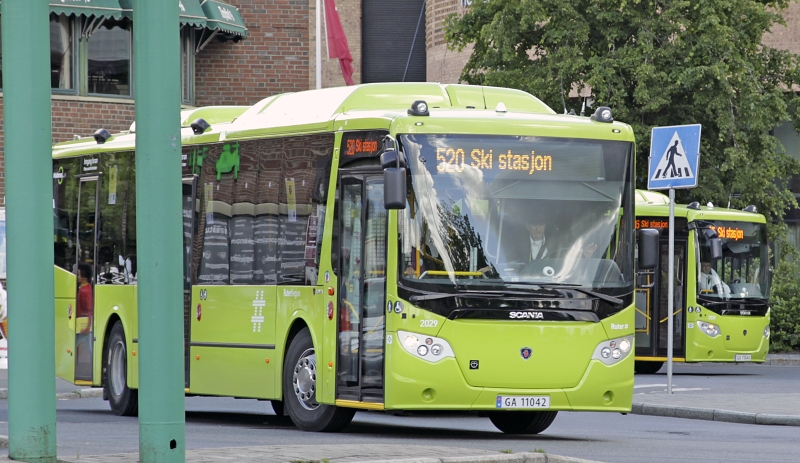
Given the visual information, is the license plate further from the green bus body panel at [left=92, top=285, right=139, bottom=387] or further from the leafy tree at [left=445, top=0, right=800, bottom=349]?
the leafy tree at [left=445, top=0, right=800, bottom=349]

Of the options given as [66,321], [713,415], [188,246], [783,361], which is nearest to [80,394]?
[66,321]

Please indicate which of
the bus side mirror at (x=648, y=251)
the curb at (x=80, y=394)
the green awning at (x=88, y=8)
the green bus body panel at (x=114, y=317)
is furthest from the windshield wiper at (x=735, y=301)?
the bus side mirror at (x=648, y=251)

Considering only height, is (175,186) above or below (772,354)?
above

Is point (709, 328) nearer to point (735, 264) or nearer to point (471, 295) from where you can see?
point (735, 264)

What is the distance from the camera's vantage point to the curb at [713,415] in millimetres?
15531

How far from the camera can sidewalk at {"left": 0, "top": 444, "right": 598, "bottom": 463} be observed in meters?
8.45

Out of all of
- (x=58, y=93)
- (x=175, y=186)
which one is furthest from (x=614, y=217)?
(x=58, y=93)

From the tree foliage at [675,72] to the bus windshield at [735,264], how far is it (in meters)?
3.38

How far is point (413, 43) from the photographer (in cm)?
4544

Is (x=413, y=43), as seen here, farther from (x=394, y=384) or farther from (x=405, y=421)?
(x=394, y=384)

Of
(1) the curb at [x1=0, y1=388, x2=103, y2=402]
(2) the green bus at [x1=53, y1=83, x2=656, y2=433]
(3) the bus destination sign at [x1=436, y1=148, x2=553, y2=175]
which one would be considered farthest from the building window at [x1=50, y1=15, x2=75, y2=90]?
(3) the bus destination sign at [x1=436, y1=148, x2=553, y2=175]

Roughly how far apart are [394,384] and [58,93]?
51.3 ft

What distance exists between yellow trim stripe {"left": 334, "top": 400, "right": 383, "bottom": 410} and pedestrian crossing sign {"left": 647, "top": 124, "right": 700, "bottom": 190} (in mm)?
6664

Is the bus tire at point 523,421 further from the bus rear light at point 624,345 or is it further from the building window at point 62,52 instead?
the building window at point 62,52
